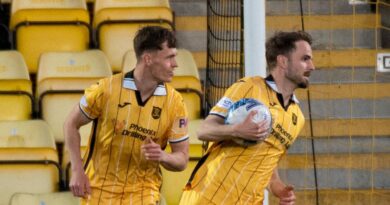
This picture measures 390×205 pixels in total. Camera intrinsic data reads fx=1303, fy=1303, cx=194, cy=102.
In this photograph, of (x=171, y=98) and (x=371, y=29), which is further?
(x=371, y=29)

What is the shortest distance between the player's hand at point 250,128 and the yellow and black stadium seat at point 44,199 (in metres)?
2.07

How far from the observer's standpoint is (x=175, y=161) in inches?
265

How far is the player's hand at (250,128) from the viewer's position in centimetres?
632

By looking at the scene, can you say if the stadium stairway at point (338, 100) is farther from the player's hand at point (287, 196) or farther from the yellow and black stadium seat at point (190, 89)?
the player's hand at point (287, 196)

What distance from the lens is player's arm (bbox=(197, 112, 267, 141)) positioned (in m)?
6.32

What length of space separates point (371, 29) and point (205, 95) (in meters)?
1.60

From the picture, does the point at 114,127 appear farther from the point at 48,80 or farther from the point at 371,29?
Answer: the point at 371,29

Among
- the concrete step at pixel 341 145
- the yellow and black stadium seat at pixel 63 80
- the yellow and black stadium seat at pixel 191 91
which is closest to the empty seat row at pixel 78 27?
the yellow and black stadium seat at pixel 63 80

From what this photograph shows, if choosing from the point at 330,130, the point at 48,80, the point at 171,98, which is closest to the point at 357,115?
the point at 330,130

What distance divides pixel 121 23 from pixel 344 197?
2.26m

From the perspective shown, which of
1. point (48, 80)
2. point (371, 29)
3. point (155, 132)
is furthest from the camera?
point (371, 29)

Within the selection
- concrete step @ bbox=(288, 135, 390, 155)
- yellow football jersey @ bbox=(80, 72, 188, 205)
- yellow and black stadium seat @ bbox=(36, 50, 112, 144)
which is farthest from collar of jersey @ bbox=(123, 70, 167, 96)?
concrete step @ bbox=(288, 135, 390, 155)

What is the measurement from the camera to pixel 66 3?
1056 centimetres

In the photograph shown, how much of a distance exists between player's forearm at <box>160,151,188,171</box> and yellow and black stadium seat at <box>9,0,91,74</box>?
3.34 meters
